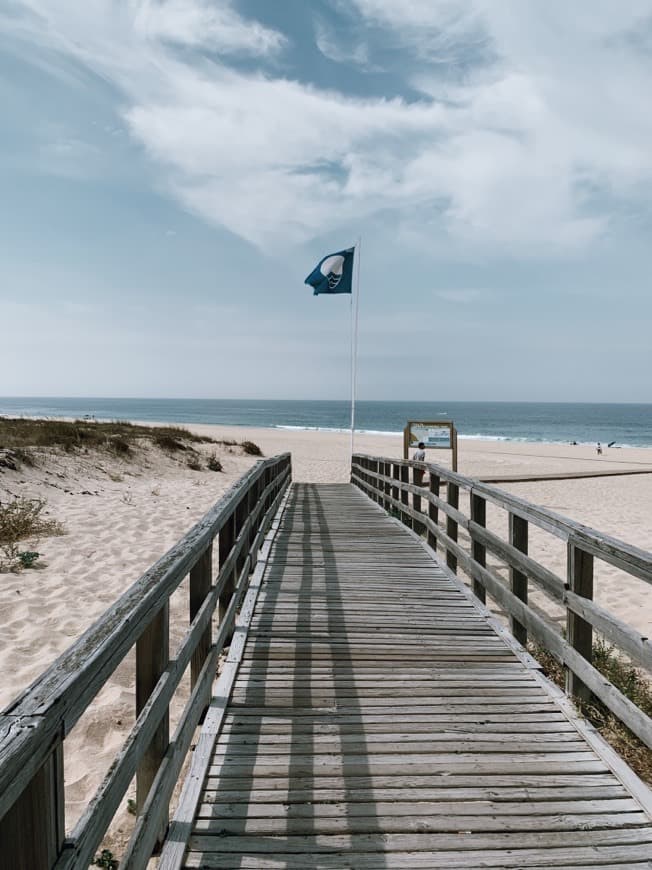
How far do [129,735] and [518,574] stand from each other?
10.5 feet

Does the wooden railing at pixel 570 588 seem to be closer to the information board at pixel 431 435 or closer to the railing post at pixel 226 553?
the railing post at pixel 226 553

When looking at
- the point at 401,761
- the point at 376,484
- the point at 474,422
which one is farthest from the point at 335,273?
the point at 474,422

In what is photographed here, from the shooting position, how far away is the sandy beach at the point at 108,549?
12.7 ft

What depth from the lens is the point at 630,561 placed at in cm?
261

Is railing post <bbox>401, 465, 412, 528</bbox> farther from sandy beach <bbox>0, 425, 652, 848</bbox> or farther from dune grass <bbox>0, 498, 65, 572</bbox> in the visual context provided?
dune grass <bbox>0, 498, 65, 572</bbox>

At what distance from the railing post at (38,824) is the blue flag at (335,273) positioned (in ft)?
62.3

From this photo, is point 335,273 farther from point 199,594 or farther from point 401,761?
point 401,761

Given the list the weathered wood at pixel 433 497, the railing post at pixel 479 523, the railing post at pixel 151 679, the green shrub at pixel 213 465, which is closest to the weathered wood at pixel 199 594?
the railing post at pixel 151 679

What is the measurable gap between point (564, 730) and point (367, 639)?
59.9 inches

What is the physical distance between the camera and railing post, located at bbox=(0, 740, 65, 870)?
106cm

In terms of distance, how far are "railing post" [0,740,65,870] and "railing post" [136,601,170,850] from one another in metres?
0.85

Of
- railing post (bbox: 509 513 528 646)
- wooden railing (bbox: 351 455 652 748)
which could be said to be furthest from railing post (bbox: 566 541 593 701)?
railing post (bbox: 509 513 528 646)

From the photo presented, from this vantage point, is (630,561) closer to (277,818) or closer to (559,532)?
(559,532)

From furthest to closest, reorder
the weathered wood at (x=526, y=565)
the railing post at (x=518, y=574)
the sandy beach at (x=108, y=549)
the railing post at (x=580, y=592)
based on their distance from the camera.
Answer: the railing post at (x=518, y=574)
the sandy beach at (x=108, y=549)
the weathered wood at (x=526, y=565)
the railing post at (x=580, y=592)
